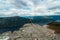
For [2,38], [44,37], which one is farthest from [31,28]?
[2,38]

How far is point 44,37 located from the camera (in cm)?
2667

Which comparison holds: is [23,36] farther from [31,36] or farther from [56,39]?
[56,39]

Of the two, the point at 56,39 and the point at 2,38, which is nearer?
the point at 2,38

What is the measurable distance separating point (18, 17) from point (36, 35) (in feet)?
140

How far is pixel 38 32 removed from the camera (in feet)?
90.3

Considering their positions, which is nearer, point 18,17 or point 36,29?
point 36,29

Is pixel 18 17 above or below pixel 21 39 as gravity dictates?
below

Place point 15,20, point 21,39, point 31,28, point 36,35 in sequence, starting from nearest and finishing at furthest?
point 21,39
point 36,35
point 31,28
point 15,20

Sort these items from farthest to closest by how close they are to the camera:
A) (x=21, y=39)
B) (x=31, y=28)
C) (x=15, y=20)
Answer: (x=15, y=20) < (x=31, y=28) < (x=21, y=39)

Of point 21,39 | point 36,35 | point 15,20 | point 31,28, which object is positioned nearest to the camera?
point 21,39

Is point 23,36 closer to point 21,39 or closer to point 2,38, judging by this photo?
point 21,39

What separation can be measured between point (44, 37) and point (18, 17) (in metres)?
42.6

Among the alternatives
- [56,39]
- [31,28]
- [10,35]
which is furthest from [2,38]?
[56,39]

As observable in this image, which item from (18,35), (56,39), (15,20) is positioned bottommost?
(15,20)
